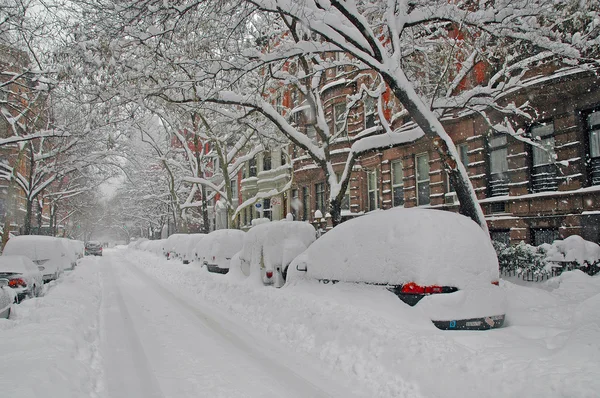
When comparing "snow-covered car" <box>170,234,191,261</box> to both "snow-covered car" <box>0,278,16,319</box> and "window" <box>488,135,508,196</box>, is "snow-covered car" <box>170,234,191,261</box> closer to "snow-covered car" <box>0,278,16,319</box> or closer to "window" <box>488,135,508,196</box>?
"window" <box>488,135,508,196</box>

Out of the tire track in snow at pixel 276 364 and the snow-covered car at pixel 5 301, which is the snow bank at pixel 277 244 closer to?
the tire track in snow at pixel 276 364

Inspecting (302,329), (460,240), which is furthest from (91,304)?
(460,240)

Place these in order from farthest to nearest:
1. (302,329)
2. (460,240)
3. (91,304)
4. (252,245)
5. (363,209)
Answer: (363,209) → (252,245) → (91,304) → (302,329) → (460,240)

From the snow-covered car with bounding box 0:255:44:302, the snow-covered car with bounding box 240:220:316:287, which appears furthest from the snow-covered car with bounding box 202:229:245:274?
the snow-covered car with bounding box 0:255:44:302

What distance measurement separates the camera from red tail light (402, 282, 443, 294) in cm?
612

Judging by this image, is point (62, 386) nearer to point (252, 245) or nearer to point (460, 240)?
point (460, 240)

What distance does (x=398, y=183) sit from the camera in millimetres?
21094

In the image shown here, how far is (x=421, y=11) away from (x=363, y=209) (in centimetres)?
1374

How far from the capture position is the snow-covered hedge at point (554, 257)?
35.9 ft

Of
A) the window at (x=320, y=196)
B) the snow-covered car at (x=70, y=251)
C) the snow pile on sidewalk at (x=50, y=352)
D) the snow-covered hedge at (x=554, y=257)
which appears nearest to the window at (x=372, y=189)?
the window at (x=320, y=196)

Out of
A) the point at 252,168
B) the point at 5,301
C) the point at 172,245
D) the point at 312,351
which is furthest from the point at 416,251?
the point at 252,168

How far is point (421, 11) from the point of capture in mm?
9906

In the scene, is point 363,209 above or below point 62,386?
above

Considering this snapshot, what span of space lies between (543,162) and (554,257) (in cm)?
473
